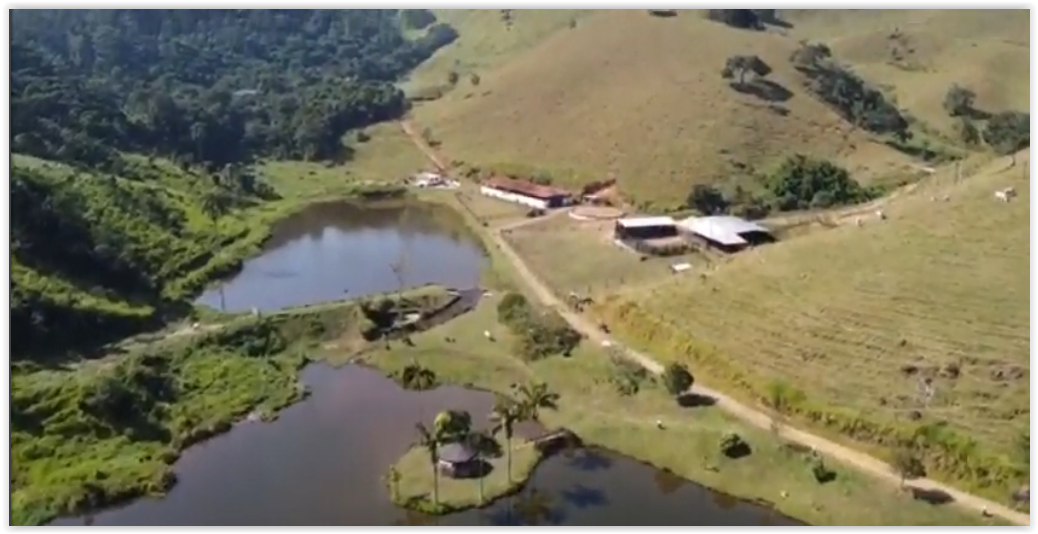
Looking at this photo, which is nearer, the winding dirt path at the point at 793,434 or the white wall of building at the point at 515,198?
the winding dirt path at the point at 793,434

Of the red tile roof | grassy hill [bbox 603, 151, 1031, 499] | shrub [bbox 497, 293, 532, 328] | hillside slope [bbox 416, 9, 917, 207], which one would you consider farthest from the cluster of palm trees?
hillside slope [bbox 416, 9, 917, 207]

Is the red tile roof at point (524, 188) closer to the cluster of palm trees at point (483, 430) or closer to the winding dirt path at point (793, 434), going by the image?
the winding dirt path at point (793, 434)

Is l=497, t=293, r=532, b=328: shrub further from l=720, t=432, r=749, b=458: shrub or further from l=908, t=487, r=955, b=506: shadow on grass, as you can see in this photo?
l=908, t=487, r=955, b=506: shadow on grass

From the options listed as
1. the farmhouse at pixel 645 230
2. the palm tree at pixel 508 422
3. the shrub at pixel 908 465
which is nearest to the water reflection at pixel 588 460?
the palm tree at pixel 508 422

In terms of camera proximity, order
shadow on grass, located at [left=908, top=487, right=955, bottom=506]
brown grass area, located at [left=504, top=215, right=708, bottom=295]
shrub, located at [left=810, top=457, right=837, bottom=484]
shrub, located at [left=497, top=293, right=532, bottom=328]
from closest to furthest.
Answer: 1. shadow on grass, located at [left=908, top=487, right=955, bottom=506]
2. shrub, located at [left=810, top=457, right=837, bottom=484]
3. shrub, located at [left=497, top=293, right=532, bottom=328]
4. brown grass area, located at [left=504, top=215, right=708, bottom=295]

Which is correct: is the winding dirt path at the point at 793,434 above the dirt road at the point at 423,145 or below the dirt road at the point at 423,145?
above

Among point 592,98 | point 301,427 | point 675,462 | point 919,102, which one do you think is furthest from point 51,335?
point 919,102
